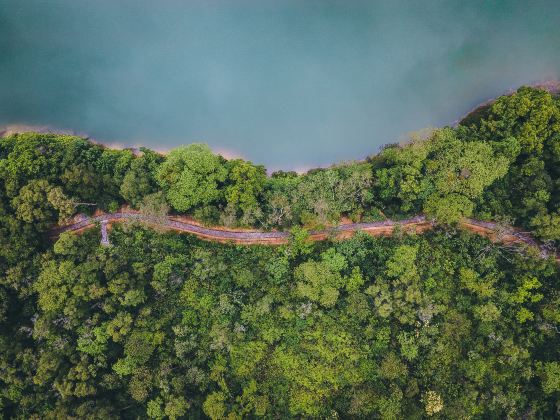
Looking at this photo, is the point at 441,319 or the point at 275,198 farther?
the point at 275,198

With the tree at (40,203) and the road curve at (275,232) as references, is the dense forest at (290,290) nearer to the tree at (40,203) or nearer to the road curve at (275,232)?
the tree at (40,203)

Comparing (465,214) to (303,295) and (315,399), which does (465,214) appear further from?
(315,399)

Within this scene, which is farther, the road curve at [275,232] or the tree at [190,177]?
the road curve at [275,232]

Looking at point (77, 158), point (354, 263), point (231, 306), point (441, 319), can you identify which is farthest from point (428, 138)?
point (77, 158)

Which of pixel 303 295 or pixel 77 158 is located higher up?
pixel 77 158

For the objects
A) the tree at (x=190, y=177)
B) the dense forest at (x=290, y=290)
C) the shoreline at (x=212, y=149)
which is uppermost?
the shoreline at (x=212, y=149)

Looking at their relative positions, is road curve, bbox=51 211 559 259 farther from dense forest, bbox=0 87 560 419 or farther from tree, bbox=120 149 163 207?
tree, bbox=120 149 163 207

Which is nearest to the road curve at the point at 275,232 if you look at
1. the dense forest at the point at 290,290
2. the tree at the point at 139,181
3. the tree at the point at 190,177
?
the dense forest at the point at 290,290
